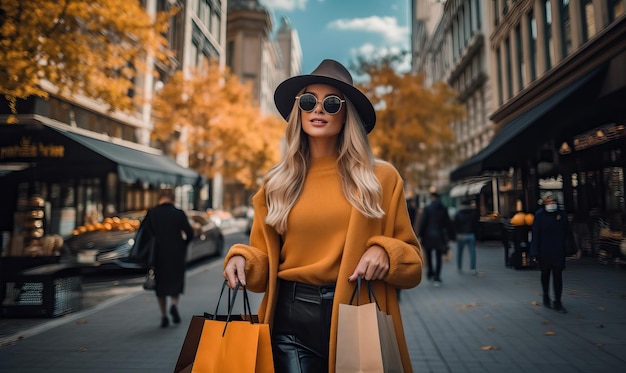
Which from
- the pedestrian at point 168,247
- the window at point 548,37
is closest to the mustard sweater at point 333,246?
the window at point 548,37

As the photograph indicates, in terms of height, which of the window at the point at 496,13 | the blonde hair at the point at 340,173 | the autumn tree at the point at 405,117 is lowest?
the blonde hair at the point at 340,173

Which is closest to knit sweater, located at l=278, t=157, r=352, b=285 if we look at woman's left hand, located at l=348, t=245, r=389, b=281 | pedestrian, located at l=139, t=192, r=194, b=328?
woman's left hand, located at l=348, t=245, r=389, b=281

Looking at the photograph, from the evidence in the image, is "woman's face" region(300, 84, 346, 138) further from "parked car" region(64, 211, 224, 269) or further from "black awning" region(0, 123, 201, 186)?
"parked car" region(64, 211, 224, 269)

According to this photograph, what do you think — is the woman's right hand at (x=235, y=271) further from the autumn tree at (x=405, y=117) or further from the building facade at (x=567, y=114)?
the autumn tree at (x=405, y=117)

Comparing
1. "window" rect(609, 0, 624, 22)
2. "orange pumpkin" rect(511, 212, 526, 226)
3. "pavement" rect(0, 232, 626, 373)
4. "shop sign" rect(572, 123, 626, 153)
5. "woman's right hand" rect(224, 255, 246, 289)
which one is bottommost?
"pavement" rect(0, 232, 626, 373)

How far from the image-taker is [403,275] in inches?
70.9

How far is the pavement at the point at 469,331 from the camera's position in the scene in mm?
2285

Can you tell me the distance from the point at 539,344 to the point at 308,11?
3.11m

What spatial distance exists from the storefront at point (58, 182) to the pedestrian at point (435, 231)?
5529 millimetres

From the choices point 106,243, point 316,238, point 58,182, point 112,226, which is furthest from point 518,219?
point 58,182

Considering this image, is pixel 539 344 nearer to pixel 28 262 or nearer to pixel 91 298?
pixel 28 262

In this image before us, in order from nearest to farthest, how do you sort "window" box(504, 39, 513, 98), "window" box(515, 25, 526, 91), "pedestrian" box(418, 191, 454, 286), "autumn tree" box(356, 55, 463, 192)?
"window" box(515, 25, 526, 91) → "window" box(504, 39, 513, 98) → "pedestrian" box(418, 191, 454, 286) → "autumn tree" box(356, 55, 463, 192)

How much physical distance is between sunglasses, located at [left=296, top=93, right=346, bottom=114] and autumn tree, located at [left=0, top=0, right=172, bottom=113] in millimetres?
2788

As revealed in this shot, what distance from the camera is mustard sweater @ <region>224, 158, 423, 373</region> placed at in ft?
6.02
